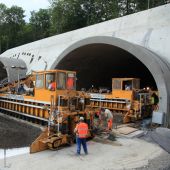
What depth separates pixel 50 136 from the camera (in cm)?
1198

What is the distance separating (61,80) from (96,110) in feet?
10.3

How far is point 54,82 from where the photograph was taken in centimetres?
1494

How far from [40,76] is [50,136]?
4.88m

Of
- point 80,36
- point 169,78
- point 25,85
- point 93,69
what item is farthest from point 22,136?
point 80,36

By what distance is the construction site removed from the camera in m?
10.6

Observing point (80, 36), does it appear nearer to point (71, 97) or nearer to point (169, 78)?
point (169, 78)

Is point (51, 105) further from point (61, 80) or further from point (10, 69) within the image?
point (10, 69)

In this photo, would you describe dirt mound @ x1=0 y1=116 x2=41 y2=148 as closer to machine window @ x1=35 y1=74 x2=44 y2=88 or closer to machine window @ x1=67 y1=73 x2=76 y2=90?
machine window @ x1=35 y1=74 x2=44 y2=88

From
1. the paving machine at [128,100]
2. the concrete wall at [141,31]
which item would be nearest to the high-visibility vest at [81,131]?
the paving machine at [128,100]

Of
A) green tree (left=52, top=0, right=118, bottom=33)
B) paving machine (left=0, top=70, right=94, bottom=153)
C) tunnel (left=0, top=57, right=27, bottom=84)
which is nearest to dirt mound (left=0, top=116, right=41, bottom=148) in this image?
paving machine (left=0, top=70, right=94, bottom=153)

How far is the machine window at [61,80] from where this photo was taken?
14.9 meters

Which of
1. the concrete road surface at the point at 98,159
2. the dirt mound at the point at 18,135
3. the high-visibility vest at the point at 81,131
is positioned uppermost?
the high-visibility vest at the point at 81,131

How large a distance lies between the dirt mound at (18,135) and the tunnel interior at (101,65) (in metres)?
8.18

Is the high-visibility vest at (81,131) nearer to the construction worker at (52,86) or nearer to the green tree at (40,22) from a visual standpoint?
the construction worker at (52,86)
